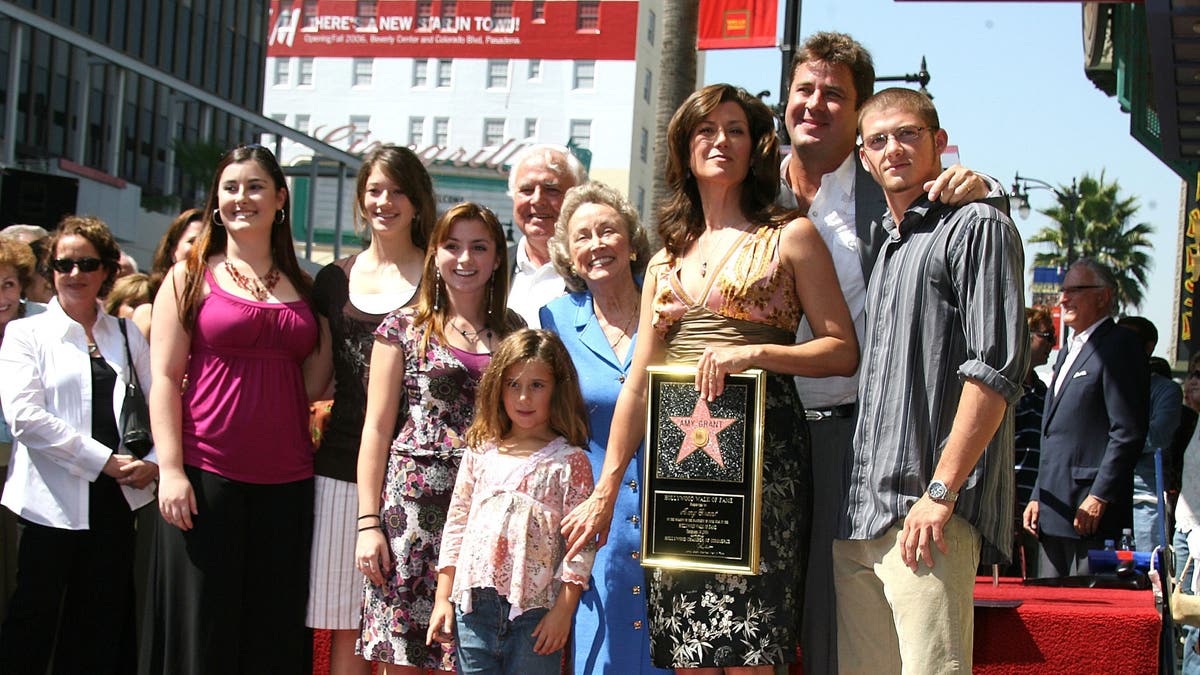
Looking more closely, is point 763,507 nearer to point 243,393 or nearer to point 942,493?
point 942,493

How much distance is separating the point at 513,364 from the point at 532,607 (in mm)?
841

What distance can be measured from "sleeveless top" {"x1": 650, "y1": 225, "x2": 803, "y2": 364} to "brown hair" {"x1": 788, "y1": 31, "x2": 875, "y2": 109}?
0.93m

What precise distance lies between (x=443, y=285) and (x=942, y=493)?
2245mm

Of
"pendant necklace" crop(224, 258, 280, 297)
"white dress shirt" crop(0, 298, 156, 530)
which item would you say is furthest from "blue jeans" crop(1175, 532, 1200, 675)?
"white dress shirt" crop(0, 298, 156, 530)

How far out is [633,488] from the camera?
4.52 metres

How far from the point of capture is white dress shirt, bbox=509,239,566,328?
5.74 meters

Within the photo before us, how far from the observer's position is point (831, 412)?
4207mm

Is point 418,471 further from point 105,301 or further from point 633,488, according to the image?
point 105,301

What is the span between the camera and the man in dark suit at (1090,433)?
7770 mm

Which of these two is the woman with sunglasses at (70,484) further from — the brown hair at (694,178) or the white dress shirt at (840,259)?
the white dress shirt at (840,259)

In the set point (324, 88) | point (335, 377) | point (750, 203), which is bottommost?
point (335, 377)

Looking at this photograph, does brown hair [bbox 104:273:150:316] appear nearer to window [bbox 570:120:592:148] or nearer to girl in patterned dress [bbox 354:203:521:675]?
girl in patterned dress [bbox 354:203:521:675]

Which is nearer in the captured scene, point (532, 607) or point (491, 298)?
point (532, 607)

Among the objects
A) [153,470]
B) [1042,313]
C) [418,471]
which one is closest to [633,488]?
[418,471]
